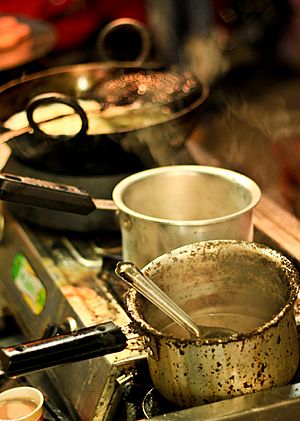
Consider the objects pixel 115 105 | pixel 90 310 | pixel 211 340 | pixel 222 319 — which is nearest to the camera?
pixel 211 340

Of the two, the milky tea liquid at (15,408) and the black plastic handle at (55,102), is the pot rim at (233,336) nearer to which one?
the milky tea liquid at (15,408)

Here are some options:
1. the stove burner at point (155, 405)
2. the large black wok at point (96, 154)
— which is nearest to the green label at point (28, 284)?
the large black wok at point (96, 154)

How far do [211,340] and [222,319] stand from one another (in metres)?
0.30

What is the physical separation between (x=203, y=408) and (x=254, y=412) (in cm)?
9

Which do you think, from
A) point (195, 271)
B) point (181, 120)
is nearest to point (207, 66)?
point (181, 120)

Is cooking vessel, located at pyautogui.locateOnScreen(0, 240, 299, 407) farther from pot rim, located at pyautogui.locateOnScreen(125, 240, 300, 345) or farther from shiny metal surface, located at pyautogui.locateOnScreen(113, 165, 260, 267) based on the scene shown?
shiny metal surface, located at pyautogui.locateOnScreen(113, 165, 260, 267)

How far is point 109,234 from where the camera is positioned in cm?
223

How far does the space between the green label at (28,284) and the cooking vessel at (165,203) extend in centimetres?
32

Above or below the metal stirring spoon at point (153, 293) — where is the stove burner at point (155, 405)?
below

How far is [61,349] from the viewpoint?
1.39m

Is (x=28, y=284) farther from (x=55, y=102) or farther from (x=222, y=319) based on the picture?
(x=222, y=319)

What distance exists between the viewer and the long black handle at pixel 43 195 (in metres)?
1.80

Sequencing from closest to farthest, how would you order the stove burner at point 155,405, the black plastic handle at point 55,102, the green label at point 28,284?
the stove burner at point 155,405
the black plastic handle at point 55,102
the green label at point 28,284

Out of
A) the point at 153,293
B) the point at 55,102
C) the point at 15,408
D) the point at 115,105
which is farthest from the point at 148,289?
the point at 115,105
